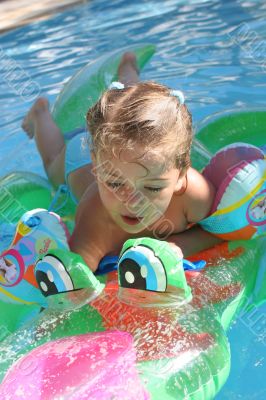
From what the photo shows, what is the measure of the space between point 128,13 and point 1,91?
2.20 metres

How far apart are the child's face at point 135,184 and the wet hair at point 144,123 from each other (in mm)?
27

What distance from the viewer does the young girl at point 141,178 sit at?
192 cm

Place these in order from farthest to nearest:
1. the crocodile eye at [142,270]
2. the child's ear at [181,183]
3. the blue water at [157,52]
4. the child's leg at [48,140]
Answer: the blue water at [157,52] → the child's leg at [48,140] → the child's ear at [181,183] → the crocodile eye at [142,270]

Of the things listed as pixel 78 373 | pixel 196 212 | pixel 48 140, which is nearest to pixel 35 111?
pixel 48 140

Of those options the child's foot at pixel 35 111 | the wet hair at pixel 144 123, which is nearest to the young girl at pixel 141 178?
the wet hair at pixel 144 123

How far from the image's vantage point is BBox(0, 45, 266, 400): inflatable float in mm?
1663

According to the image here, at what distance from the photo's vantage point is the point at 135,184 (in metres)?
1.92

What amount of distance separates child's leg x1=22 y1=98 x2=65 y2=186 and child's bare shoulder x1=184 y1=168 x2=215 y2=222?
803mm

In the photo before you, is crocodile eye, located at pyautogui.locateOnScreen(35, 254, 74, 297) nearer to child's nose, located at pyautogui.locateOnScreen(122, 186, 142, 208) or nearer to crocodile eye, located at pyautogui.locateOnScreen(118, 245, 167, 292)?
crocodile eye, located at pyautogui.locateOnScreen(118, 245, 167, 292)

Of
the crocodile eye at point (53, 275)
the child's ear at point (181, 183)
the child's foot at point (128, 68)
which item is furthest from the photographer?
the child's foot at point (128, 68)


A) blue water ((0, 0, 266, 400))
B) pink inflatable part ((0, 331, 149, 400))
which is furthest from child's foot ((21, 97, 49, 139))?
pink inflatable part ((0, 331, 149, 400))

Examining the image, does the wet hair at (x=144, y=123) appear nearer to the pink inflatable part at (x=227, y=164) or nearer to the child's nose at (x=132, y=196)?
the child's nose at (x=132, y=196)

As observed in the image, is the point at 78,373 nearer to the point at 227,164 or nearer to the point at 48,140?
the point at 227,164

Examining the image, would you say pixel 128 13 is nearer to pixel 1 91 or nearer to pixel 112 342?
pixel 1 91
